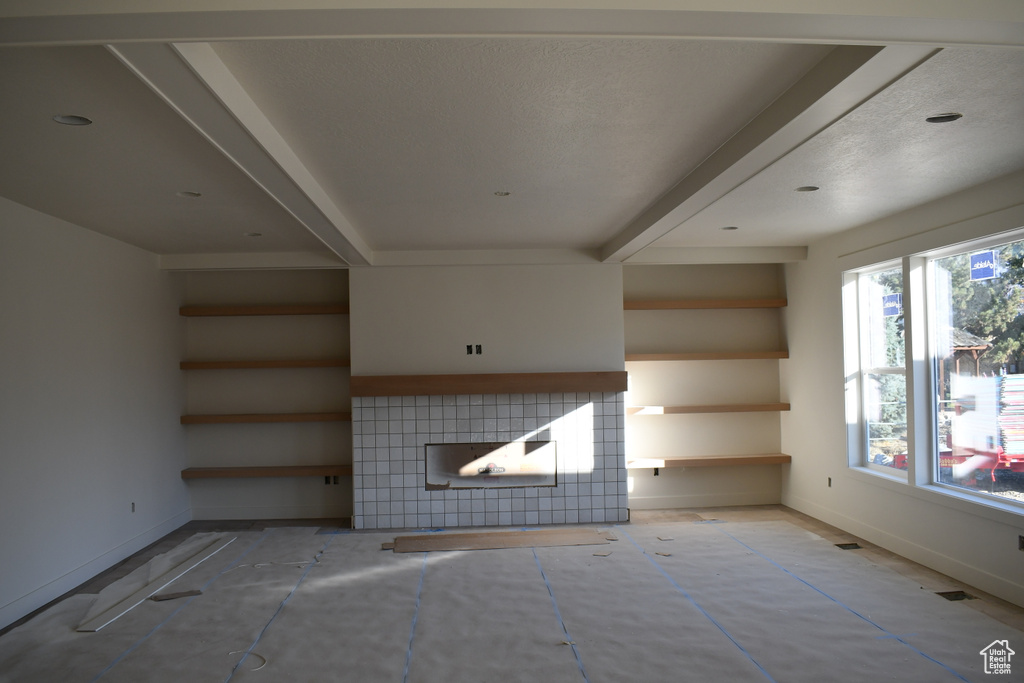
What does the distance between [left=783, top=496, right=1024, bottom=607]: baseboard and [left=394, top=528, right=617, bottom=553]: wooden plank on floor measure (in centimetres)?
188

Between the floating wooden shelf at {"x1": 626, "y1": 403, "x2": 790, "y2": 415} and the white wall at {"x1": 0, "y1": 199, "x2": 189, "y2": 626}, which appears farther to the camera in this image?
the floating wooden shelf at {"x1": 626, "y1": 403, "x2": 790, "y2": 415}

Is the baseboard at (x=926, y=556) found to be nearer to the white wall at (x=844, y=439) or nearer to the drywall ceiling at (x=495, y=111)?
the white wall at (x=844, y=439)

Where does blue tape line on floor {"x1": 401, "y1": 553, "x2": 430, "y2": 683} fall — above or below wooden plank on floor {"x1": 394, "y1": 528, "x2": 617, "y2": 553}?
below

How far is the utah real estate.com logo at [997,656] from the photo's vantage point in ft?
9.66

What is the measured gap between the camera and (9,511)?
381cm

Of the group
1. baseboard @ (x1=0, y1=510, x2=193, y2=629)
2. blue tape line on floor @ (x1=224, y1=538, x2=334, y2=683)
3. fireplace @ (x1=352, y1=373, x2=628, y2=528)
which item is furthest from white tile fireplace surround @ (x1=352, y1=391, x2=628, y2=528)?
baseboard @ (x1=0, y1=510, x2=193, y2=629)

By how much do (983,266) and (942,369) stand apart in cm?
73

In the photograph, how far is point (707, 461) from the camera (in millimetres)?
6262

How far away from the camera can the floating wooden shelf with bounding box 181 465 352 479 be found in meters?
6.05

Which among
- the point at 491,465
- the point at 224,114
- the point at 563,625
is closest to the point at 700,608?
the point at 563,625

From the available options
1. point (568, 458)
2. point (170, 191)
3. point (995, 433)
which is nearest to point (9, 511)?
point (170, 191)

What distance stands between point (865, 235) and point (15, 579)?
6025mm

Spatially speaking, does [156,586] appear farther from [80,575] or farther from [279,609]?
[279,609]

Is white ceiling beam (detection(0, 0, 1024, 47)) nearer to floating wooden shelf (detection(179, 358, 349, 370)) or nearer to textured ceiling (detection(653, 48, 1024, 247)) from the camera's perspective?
textured ceiling (detection(653, 48, 1024, 247))
